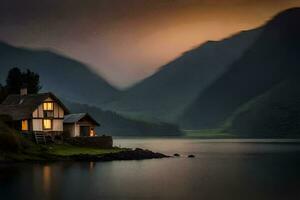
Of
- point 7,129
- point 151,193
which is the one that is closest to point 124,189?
point 151,193

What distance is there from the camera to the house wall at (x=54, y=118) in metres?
103

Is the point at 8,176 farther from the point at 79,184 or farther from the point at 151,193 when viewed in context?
the point at 151,193

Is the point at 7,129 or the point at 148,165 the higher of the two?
the point at 7,129

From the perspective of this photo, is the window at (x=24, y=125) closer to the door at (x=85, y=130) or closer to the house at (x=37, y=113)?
the house at (x=37, y=113)

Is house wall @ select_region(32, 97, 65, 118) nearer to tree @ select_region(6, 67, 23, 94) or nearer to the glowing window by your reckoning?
the glowing window

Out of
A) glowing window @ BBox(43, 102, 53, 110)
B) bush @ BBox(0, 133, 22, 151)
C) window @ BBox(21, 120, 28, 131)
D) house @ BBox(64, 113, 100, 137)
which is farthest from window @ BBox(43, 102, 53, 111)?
bush @ BBox(0, 133, 22, 151)

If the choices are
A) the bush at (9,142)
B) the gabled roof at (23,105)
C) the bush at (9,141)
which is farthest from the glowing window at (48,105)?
the bush at (9,142)

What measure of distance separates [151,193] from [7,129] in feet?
134

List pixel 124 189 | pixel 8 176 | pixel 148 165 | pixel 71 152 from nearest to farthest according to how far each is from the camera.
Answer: pixel 124 189
pixel 8 176
pixel 148 165
pixel 71 152

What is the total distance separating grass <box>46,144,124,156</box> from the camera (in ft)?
305

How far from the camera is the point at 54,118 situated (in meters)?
106

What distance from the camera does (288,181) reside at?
66.2 m

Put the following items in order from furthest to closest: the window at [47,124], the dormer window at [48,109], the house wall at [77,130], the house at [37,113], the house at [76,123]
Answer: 1. the house wall at [77,130]
2. the house at [76,123]
3. the dormer window at [48,109]
4. the window at [47,124]
5. the house at [37,113]

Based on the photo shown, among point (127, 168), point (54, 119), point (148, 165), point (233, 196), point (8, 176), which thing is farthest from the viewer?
point (54, 119)
